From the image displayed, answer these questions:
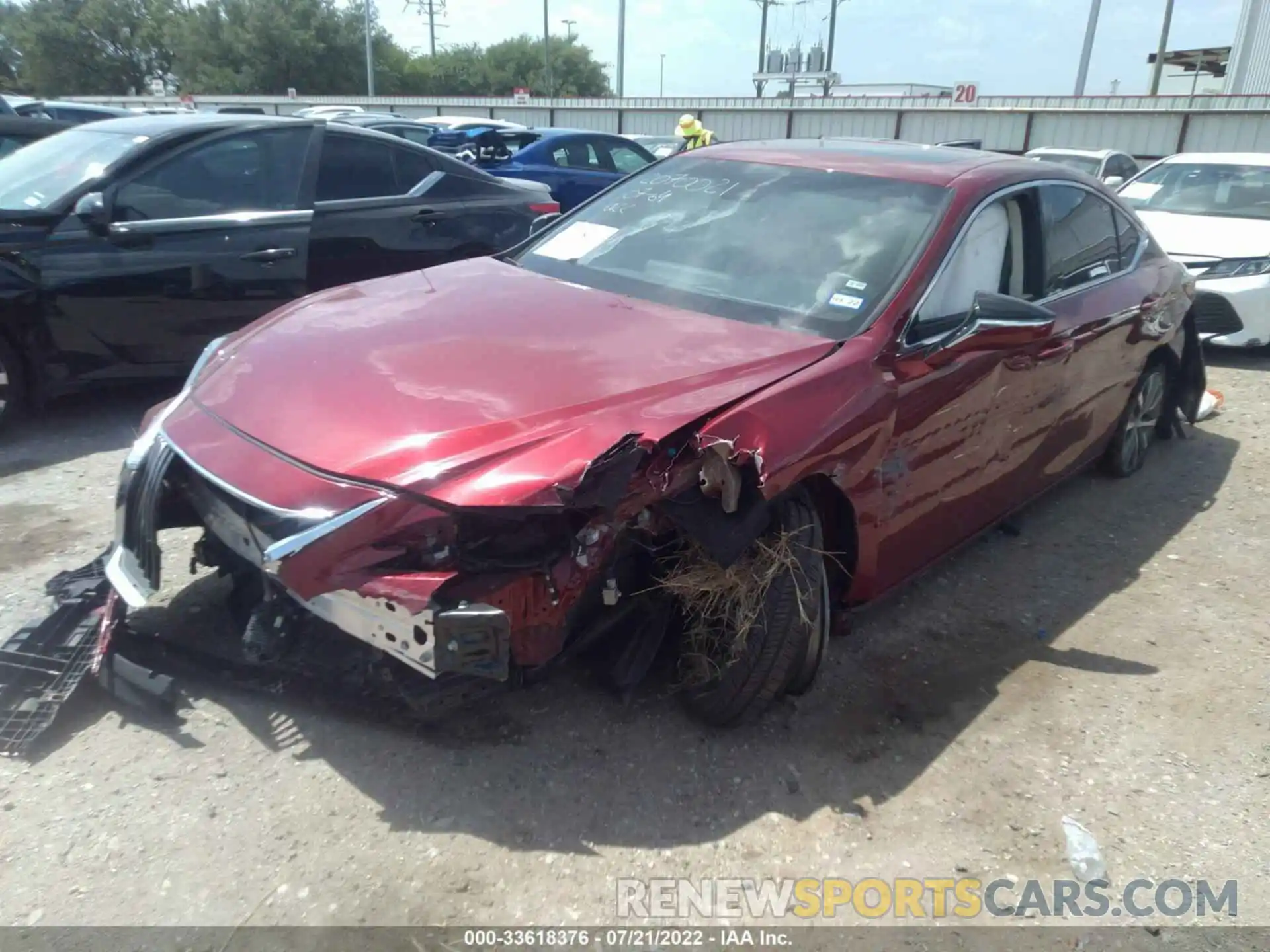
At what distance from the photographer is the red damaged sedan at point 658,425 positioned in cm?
240

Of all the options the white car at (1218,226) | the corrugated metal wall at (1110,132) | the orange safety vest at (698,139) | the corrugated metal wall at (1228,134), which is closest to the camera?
the white car at (1218,226)

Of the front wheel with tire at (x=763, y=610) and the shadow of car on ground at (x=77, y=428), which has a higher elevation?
the front wheel with tire at (x=763, y=610)

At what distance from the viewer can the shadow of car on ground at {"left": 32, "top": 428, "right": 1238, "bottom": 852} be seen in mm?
2652

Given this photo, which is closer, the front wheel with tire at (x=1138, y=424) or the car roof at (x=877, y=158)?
the car roof at (x=877, y=158)

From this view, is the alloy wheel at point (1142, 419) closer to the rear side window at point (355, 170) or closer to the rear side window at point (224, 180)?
the rear side window at point (355, 170)

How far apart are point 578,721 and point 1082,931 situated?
1484 mm

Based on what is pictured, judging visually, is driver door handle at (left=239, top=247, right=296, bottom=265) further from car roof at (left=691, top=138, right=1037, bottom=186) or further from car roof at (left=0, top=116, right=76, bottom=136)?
car roof at (left=0, top=116, right=76, bottom=136)

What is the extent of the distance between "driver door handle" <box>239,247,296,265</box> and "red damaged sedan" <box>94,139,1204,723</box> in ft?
6.86

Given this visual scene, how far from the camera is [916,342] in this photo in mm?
3201

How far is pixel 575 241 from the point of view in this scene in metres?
4.03

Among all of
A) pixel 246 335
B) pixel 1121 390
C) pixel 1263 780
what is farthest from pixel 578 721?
pixel 1121 390

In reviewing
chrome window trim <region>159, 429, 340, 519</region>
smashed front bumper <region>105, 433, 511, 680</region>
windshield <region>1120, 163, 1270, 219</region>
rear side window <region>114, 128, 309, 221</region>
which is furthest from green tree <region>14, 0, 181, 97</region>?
chrome window trim <region>159, 429, 340, 519</region>

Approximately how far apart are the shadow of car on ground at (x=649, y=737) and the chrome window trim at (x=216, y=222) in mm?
2513

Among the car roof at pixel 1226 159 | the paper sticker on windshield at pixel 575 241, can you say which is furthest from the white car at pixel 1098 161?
the paper sticker on windshield at pixel 575 241
